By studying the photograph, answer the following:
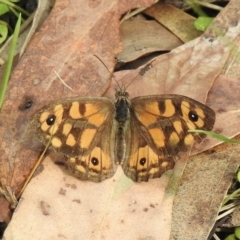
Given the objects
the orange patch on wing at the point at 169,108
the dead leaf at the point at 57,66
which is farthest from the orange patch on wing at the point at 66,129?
the orange patch on wing at the point at 169,108

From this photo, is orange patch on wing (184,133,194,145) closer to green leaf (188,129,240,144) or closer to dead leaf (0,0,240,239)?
green leaf (188,129,240,144)

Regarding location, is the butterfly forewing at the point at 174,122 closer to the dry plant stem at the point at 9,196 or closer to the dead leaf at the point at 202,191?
the dead leaf at the point at 202,191

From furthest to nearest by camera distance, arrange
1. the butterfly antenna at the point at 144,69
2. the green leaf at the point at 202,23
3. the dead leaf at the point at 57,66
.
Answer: the green leaf at the point at 202,23, the butterfly antenna at the point at 144,69, the dead leaf at the point at 57,66

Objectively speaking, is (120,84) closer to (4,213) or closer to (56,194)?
(56,194)

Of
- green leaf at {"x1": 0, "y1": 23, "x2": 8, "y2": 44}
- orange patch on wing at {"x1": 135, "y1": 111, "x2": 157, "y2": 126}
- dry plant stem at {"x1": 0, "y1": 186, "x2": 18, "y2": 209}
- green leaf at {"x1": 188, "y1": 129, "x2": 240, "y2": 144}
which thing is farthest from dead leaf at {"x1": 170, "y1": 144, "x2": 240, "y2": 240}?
green leaf at {"x1": 0, "y1": 23, "x2": 8, "y2": 44}

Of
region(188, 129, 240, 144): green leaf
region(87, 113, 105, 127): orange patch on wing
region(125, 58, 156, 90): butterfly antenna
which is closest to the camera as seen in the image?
region(188, 129, 240, 144): green leaf

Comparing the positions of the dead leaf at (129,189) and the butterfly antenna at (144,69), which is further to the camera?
the butterfly antenna at (144,69)
